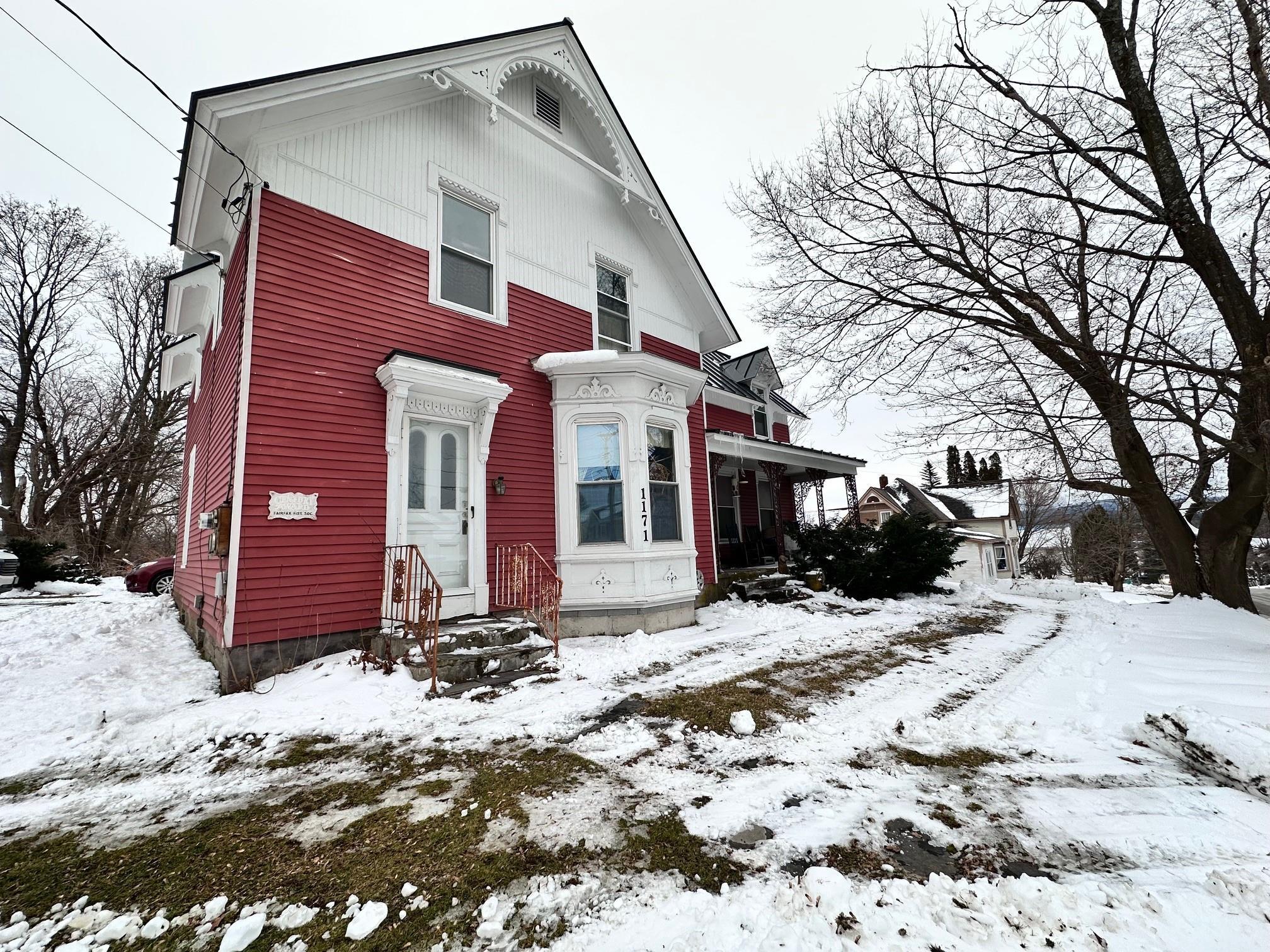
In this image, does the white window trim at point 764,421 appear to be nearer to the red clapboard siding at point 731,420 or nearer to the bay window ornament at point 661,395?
the red clapboard siding at point 731,420

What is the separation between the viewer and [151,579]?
560 inches

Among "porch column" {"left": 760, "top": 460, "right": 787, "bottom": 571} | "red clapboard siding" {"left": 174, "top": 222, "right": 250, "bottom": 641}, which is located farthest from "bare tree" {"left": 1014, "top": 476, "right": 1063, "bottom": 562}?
"red clapboard siding" {"left": 174, "top": 222, "right": 250, "bottom": 641}

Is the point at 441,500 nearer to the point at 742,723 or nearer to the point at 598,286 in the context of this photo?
the point at 742,723

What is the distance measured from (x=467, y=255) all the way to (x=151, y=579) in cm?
1400

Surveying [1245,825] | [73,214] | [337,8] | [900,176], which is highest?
[73,214]

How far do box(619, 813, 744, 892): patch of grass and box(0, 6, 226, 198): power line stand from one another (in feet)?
25.7

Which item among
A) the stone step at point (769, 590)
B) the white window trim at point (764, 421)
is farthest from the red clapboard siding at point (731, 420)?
the stone step at point (769, 590)

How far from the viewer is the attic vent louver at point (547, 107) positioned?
890 cm

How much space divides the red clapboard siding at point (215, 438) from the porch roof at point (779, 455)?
25.7 feet

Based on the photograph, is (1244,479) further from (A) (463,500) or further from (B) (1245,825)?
(A) (463,500)

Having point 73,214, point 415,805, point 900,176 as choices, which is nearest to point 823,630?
point 415,805

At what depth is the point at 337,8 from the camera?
7797mm

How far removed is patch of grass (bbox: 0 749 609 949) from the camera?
2059 millimetres

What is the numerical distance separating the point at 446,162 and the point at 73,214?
83.7 ft
